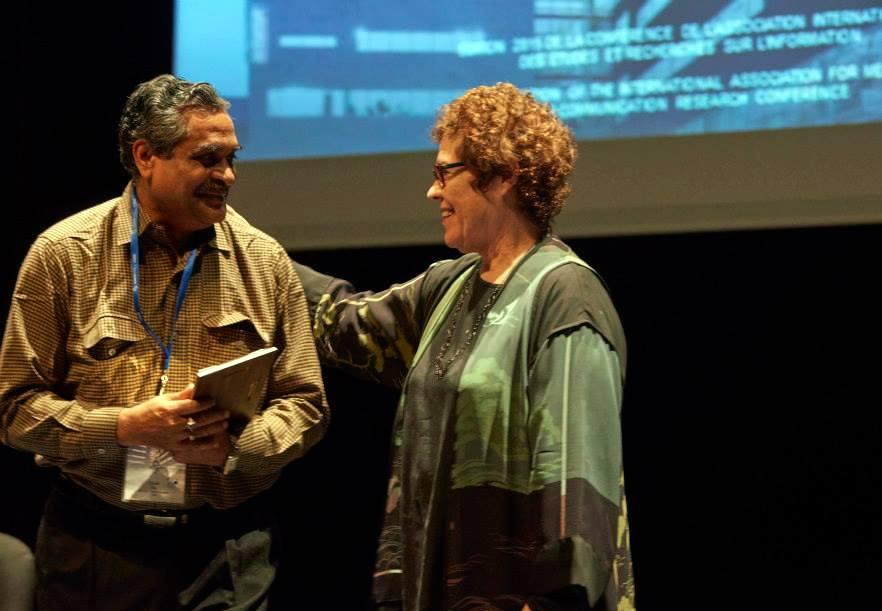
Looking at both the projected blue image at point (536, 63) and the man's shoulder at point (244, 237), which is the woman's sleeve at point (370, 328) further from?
the projected blue image at point (536, 63)

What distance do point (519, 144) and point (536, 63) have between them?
5.85ft

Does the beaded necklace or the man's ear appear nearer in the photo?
the beaded necklace

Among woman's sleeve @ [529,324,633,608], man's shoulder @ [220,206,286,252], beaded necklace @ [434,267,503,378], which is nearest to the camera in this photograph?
woman's sleeve @ [529,324,633,608]

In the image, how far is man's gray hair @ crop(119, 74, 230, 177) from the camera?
95.3 inches

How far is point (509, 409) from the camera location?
2.20 metres

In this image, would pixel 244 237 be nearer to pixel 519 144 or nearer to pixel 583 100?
pixel 519 144

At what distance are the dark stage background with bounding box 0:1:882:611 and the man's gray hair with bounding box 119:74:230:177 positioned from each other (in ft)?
5.84

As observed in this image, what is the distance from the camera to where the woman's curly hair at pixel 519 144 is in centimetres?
233

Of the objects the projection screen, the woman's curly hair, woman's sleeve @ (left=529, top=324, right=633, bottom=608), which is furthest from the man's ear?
the projection screen

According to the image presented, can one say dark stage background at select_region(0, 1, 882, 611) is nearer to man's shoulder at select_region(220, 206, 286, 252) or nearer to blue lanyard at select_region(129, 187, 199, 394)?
man's shoulder at select_region(220, 206, 286, 252)

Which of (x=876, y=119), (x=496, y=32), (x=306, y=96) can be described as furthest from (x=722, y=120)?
(x=306, y=96)

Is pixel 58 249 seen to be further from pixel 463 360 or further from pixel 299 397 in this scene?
pixel 463 360

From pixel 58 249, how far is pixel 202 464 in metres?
0.53

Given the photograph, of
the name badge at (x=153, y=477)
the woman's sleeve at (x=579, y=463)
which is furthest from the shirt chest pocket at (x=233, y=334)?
the woman's sleeve at (x=579, y=463)
